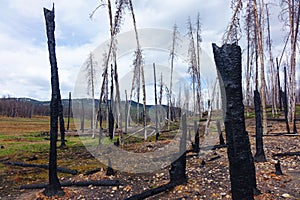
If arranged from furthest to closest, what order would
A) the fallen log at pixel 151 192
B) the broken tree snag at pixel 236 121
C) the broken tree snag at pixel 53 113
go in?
the broken tree snag at pixel 53 113 < the fallen log at pixel 151 192 < the broken tree snag at pixel 236 121

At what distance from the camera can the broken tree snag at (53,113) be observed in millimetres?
6258

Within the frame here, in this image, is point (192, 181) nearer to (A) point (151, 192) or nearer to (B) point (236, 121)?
(A) point (151, 192)

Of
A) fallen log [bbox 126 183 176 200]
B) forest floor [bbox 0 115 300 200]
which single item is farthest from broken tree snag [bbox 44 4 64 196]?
fallen log [bbox 126 183 176 200]

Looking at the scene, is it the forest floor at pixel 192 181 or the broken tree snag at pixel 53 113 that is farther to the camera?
the broken tree snag at pixel 53 113

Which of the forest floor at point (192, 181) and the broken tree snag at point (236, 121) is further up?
the broken tree snag at point (236, 121)

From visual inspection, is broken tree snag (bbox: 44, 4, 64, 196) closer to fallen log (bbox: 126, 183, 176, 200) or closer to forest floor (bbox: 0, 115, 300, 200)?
forest floor (bbox: 0, 115, 300, 200)

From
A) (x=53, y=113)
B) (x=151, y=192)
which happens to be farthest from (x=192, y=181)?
(x=53, y=113)

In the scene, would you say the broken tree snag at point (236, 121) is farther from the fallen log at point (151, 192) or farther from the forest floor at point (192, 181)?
the fallen log at point (151, 192)

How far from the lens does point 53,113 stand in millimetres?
6406

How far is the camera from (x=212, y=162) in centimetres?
858

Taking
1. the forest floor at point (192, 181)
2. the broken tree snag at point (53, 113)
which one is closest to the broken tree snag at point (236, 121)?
the forest floor at point (192, 181)

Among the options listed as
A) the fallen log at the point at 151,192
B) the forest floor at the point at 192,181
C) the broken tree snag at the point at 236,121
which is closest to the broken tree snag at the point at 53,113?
the forest floor at the point at 192,181

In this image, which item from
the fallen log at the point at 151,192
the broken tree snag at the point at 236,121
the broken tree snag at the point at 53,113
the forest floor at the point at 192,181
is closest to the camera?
the broken tree snag at the point at 236,121

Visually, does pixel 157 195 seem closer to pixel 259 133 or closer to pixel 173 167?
pixel 173 167
